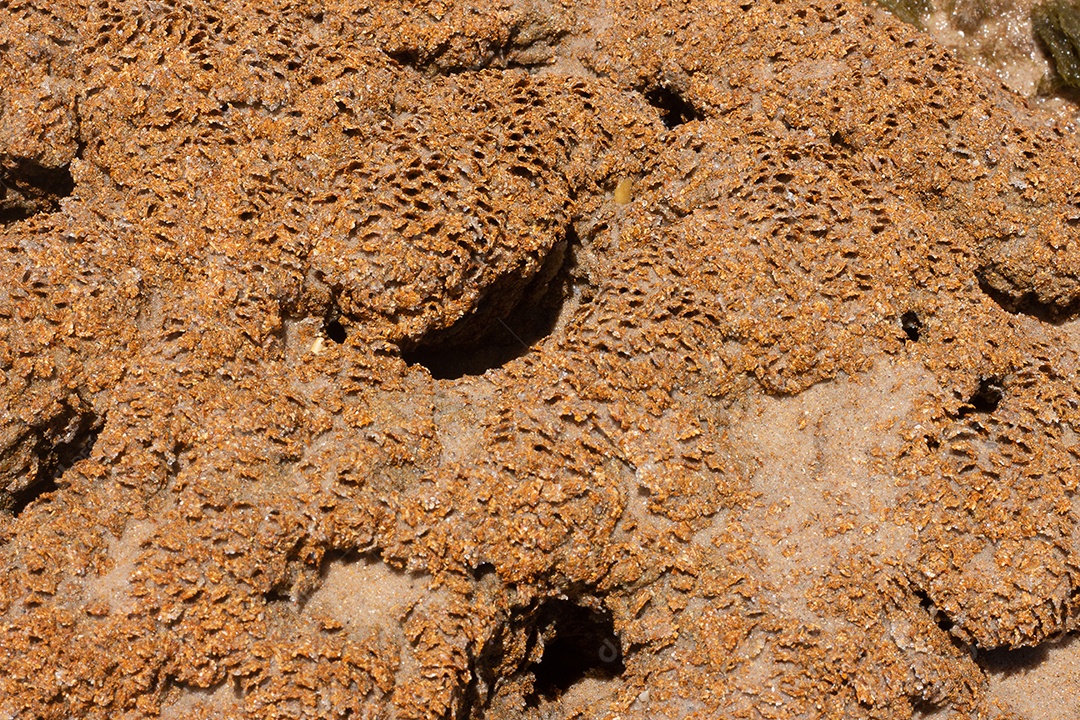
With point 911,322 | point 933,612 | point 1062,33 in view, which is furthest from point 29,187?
point 1062,33

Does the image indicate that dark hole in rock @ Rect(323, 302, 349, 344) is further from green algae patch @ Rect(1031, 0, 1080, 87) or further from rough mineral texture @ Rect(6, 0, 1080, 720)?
green algae patch @ Rect(1031, 0, 1080, 87)

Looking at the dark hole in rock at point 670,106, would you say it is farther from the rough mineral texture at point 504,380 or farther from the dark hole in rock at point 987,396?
the dark hole in rock at point 987,396

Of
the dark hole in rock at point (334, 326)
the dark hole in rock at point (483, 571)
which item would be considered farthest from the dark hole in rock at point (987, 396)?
the dark hole in rock at point (334, 326)

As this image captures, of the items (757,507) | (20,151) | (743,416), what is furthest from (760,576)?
(20,151)

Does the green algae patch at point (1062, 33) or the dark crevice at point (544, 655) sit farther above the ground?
the green algae patch at point (1062, 33)

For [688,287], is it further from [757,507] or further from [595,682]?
[595,682]

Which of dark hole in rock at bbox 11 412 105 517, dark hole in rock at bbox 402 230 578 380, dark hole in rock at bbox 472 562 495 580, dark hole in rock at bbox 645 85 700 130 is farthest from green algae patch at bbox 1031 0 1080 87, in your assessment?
dark hole in rock at bbox 11 412 105 517
